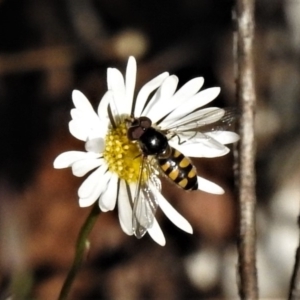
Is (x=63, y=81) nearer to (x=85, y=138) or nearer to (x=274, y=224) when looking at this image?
(x=274, y=224)

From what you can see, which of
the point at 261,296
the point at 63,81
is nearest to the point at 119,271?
the point at 261,296

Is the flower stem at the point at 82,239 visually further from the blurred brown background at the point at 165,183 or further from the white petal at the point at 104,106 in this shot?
the blurred brown background at the point at 165,183

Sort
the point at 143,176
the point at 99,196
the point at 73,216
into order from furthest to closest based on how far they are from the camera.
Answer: the point at 73,216 → the point at 143,176 → the point at 99,196

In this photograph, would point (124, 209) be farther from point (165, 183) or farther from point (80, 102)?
point (165, 183)

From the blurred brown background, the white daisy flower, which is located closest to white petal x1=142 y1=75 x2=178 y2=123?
the white daisy flower

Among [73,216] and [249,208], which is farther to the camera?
[73,216]

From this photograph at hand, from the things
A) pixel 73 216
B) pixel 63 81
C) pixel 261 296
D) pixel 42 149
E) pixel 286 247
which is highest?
pixel 63 81

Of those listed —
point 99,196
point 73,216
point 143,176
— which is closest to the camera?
point 99,196

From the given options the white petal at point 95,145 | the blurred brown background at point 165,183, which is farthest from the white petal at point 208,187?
the blurred brown background at point 165,183
